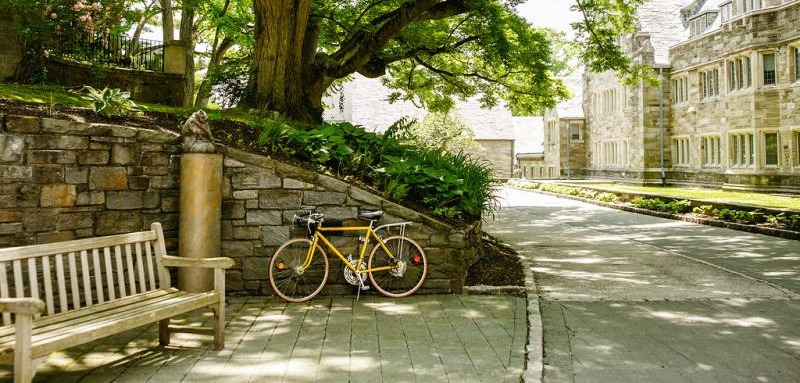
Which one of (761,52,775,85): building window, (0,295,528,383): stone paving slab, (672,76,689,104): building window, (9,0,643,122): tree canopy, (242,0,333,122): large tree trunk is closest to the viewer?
(0,295,528,383): stone paving slab

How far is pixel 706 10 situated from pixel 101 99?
31120mm

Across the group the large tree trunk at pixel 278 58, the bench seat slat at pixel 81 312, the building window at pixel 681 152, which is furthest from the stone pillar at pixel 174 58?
the building window at pixel 681 152

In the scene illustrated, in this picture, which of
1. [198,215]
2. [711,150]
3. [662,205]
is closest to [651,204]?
[662,205]

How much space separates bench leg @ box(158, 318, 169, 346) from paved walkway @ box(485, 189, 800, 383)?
9.41 feet

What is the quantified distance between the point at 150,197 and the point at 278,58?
4978 millimetres

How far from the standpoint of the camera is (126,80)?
14.9 metres

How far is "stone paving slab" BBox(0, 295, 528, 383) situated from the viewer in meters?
4.50

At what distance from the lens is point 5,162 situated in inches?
247

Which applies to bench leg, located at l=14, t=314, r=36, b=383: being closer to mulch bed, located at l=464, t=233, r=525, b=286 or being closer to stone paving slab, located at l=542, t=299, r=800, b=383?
stone paving slab, located at l=542, t=299, r=800, b=383

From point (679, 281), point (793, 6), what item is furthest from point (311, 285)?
point (793, 6)

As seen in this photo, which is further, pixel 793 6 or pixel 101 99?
pixel 793 6

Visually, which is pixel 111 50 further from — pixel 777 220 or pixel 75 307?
pixel 777 220

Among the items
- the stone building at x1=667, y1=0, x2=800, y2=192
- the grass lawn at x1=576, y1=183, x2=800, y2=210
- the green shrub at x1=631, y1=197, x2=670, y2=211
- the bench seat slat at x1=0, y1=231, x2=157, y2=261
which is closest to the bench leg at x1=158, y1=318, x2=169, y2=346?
the bench seat slat at x1=0, y1=231, x2=157, y2=261

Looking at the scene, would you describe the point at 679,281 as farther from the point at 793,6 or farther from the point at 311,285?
the point at 793,6
